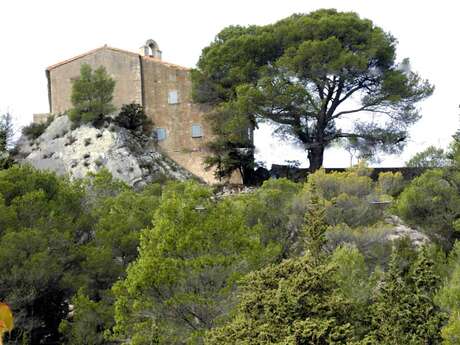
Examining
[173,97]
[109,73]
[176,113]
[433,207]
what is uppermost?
[109,73]

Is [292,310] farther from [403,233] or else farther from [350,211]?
[403,233]

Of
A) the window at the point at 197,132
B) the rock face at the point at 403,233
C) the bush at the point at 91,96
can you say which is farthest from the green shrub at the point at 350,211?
the bush at the point at 91,96

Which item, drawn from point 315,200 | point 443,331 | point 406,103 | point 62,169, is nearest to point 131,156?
point 62,169

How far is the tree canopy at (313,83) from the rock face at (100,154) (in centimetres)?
429

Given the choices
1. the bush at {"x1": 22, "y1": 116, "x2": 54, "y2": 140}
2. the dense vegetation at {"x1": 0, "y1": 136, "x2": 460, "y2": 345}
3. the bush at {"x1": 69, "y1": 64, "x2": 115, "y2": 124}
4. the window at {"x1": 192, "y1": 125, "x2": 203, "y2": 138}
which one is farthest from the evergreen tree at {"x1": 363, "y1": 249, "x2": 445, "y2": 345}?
the bush at {"x1": 22, "y1": 116, "x2": 54, "y2": 140}

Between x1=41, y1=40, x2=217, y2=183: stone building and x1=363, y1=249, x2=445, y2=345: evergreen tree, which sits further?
x1=41, y1=40, x2=217, y2=183: stone building

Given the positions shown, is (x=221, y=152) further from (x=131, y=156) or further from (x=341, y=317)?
(x=341, y=317)

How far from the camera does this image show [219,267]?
16.2m

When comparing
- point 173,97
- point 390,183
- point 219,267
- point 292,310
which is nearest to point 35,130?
point 173,97

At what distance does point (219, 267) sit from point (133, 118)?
2823 cm

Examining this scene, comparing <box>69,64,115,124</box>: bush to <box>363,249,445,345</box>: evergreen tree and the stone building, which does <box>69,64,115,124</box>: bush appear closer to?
the stone building

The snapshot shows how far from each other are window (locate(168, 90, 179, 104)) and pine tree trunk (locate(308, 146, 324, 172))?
10372 mm

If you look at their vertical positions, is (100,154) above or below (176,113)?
below

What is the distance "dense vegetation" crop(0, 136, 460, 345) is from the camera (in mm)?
12742
